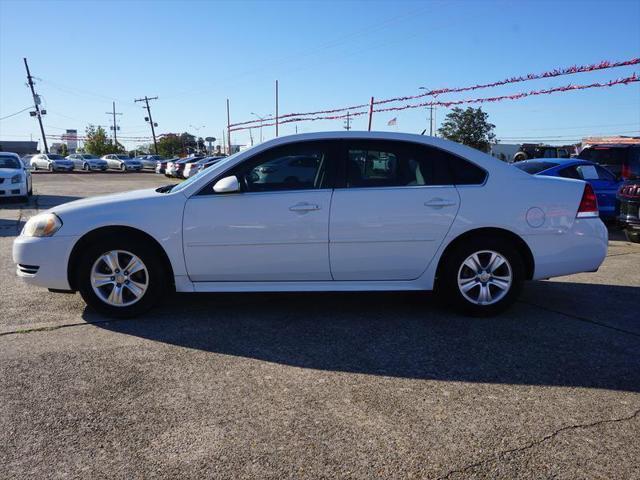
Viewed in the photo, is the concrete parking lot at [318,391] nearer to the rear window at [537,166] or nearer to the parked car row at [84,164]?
the rear window at [537,166]

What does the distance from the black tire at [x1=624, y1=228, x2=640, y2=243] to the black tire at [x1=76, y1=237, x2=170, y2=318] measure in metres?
8.03

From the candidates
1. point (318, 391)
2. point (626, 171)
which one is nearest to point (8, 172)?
point (318, 391)

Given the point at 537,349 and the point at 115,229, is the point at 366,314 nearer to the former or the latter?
the point at 537,349

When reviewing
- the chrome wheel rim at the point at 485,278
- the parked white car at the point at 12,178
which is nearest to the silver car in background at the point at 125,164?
the parked white car at the point at 12,178

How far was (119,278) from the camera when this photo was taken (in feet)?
15.5

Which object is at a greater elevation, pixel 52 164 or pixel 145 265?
pixel 52 164

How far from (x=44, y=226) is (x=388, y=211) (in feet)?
9.68

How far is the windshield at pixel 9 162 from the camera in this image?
16125 millimetres

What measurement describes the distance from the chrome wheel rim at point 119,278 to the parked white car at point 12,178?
42.3 feet

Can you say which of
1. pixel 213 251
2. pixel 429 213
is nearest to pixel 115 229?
pixel 213 251

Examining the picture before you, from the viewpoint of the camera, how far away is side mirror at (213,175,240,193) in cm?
460

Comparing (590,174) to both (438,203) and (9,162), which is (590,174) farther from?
(9,162)

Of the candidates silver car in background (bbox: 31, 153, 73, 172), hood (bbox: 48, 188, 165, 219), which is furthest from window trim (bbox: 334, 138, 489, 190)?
silver car in background (bbox: 31, 153, 73, 172)

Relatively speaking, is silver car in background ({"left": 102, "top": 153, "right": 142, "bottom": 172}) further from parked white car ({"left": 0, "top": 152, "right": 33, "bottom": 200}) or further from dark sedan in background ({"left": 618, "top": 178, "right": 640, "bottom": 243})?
dark sedan in background ({"left": 618, "top": 178, "right": 640, "bottom": 243})
